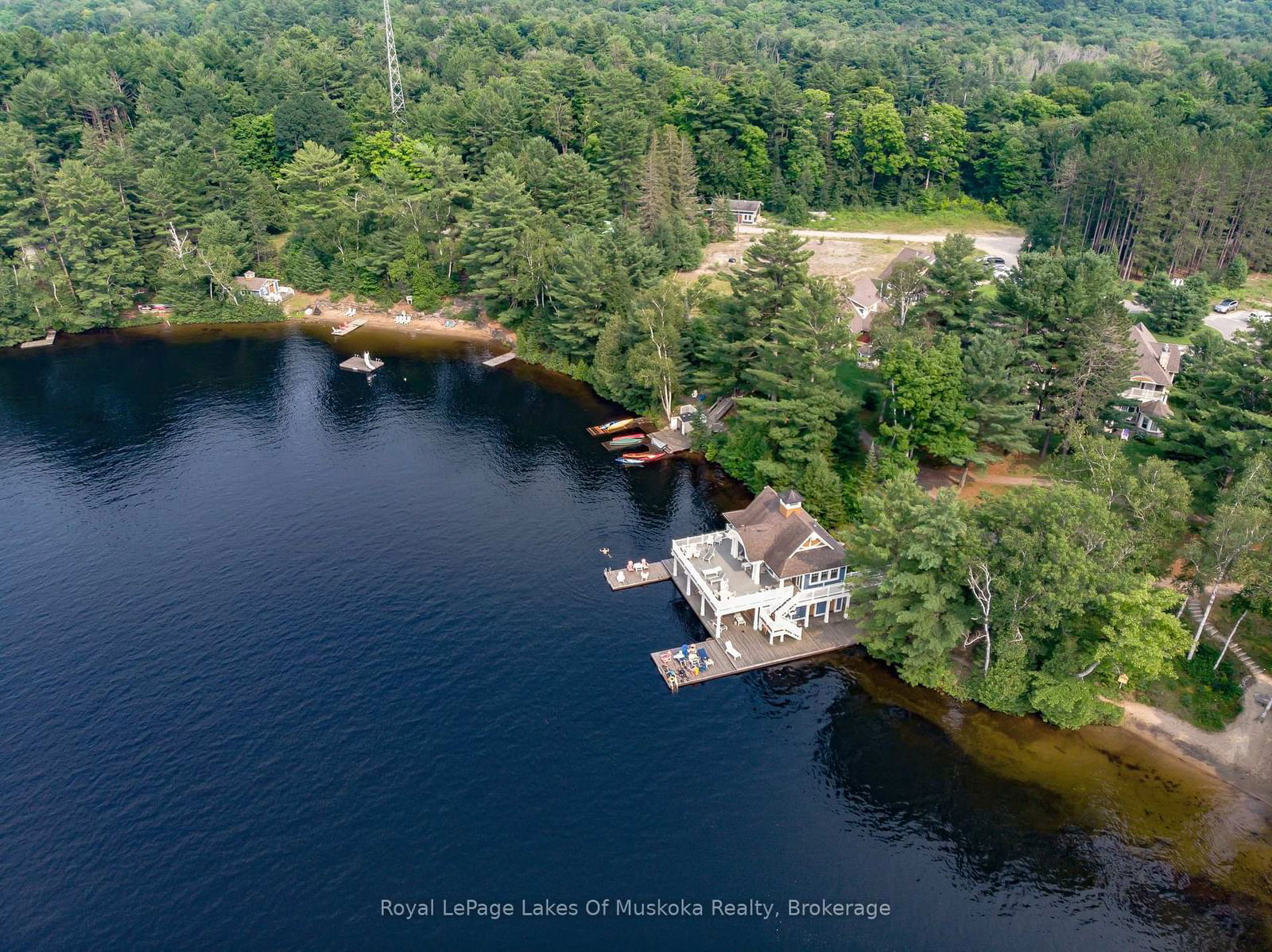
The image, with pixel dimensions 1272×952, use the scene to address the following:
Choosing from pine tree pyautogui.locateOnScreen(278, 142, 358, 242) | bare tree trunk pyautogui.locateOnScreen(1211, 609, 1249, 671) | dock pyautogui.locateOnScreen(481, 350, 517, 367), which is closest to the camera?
bare tree trunk pyautogui.locateOnScreen(1211, 609, 1249, 671)

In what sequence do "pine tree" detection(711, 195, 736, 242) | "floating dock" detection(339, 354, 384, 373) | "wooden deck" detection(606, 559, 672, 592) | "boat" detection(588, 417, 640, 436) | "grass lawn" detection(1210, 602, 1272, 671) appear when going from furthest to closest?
"pine tree" detection(711, 195, 736, 242)
"floating dock" detection(339, 354, 384, 373)
"boat" detection(588, 417, 640, 436)
"wooden deck" detection(606, 559, 672, 592)
"grass lawn" detection(1210, 602, 1272, 671)

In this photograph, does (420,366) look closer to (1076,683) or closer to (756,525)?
(756,525)

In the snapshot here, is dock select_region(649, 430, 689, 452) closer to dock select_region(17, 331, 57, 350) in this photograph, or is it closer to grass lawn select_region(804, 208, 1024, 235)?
grass lawn select_region(804, 208, 1024, 235)

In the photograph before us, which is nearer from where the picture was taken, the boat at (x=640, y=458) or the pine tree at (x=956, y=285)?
the pine tree at (x=956, y=285)

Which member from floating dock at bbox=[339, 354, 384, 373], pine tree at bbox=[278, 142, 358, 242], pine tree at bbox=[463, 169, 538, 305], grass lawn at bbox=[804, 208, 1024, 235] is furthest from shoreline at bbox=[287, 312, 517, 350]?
grass lawn at bbox=[804, 208, 1024, 235]

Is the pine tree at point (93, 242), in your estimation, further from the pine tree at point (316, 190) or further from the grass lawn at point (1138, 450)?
the grass lawn at point (1138, 450)

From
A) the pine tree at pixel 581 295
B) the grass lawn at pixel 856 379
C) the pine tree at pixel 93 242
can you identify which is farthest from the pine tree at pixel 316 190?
the grass lawn at pixel 856 379
